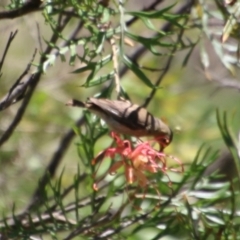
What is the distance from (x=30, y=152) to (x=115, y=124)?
98 cm

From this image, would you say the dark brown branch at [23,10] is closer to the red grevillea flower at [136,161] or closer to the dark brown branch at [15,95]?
the dark brown branch at [15,95]

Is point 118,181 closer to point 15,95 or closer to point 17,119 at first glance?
point 17,119

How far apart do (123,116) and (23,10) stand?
0.26 m

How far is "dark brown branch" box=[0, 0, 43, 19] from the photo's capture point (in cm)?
118

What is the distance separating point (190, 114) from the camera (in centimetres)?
249

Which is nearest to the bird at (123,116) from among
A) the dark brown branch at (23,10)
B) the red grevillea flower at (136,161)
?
the red grevillea flower at (136,161)

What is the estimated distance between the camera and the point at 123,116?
3.59 ft

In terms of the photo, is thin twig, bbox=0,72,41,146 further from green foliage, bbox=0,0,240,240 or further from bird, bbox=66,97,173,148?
bird, bbox=66,97,173,148

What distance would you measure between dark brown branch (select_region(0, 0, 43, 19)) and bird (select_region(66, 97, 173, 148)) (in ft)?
0.60

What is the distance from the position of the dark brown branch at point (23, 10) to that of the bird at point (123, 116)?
0.60 ft

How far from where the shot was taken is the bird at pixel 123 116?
1.10 m

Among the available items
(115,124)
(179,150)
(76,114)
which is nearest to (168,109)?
(179,150)

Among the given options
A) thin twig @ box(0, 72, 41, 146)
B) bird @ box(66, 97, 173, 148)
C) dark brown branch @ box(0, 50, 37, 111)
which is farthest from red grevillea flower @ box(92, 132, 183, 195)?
thin twig @ box(0, 72, 41, 146)

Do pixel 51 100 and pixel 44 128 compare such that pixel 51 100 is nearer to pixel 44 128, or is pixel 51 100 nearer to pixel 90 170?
pixel 44 128
